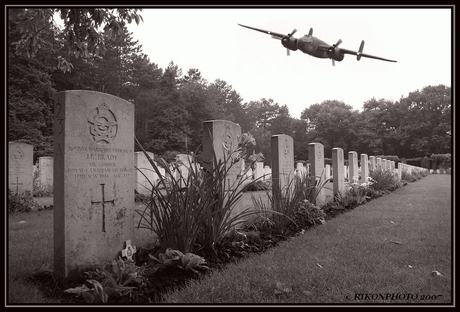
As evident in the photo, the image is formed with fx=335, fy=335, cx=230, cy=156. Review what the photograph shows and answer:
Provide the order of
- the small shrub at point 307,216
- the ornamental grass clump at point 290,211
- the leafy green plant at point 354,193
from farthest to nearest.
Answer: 1. the leafy green plant at point 354,193
2. the small shrub at point 307,216
3. the ornamental grass clump at point 290,211

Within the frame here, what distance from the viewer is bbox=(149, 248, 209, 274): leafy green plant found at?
9.48 ft

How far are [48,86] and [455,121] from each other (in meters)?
25.0

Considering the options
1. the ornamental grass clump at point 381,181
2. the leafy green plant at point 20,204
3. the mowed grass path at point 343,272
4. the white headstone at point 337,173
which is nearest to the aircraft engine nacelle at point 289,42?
the ornamental grass clump at point 381,181

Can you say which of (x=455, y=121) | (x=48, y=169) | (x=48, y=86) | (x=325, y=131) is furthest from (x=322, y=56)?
(x=325, y=131)

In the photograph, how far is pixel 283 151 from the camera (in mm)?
5980

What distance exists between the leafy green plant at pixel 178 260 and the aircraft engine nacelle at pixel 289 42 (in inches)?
513

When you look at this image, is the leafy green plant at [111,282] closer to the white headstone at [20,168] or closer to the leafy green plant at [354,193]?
the leafy green plant at [354,193]

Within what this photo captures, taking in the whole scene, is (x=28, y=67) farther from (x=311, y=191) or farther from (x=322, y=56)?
(x=311, y=191)

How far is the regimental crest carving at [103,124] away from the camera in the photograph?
2.85 m

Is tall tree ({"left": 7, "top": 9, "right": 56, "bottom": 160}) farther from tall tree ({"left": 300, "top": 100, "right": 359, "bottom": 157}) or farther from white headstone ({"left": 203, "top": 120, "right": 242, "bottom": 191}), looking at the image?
tall tree ({"left": 300, "top": 100, "right": 359, "bottom": 157})

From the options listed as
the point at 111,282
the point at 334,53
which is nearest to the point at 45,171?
the point at 111,282

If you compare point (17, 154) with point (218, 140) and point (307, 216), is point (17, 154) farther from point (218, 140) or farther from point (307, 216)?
point (307, 216)

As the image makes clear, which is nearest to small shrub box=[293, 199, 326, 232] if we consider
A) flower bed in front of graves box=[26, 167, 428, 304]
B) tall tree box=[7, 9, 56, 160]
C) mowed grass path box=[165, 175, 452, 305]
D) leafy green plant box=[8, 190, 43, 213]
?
mowed grass path box=[165, 175, 452, 305]

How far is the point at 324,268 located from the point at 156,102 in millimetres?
30444
